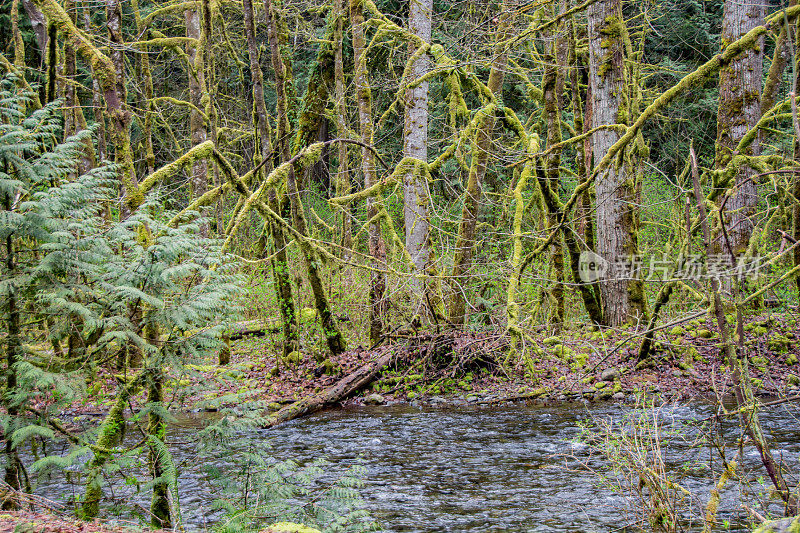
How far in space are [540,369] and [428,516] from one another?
509 cm

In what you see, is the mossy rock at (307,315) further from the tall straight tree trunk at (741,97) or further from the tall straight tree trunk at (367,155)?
the tall straight tree trunk at (741,97)

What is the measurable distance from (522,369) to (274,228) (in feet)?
16.0

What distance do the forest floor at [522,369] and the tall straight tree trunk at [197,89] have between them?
4.31m

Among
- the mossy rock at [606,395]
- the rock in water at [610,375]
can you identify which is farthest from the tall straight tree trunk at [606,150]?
the mossy rock at [606,395]

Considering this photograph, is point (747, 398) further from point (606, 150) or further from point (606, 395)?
point (606, 150)

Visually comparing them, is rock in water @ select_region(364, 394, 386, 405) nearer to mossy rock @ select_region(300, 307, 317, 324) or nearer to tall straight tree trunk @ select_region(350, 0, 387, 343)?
tall straight tree trunk @ select_region(350, 0, 387, 343)

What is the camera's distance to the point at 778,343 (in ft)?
30.3

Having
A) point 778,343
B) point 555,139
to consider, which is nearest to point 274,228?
point 555,139

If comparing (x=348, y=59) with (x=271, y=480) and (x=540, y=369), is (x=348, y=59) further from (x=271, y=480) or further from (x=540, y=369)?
(x=271, y=480)

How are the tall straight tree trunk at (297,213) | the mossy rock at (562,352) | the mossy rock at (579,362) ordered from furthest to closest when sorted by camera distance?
1. the tall straight tree trunk at (297,213)
2. the mossy rock at (562,352)
3. the mossy rock at (579,362)

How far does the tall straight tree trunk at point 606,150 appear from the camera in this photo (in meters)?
9.55

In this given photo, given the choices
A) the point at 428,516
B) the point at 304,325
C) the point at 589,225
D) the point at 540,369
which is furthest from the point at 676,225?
the point at 304,325

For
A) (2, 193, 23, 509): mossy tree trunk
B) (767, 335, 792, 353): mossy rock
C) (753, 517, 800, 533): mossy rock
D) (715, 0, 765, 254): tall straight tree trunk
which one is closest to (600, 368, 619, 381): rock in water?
(767, 335, 792, 353): mossy rock

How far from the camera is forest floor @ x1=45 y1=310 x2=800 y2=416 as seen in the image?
8.87 metres
